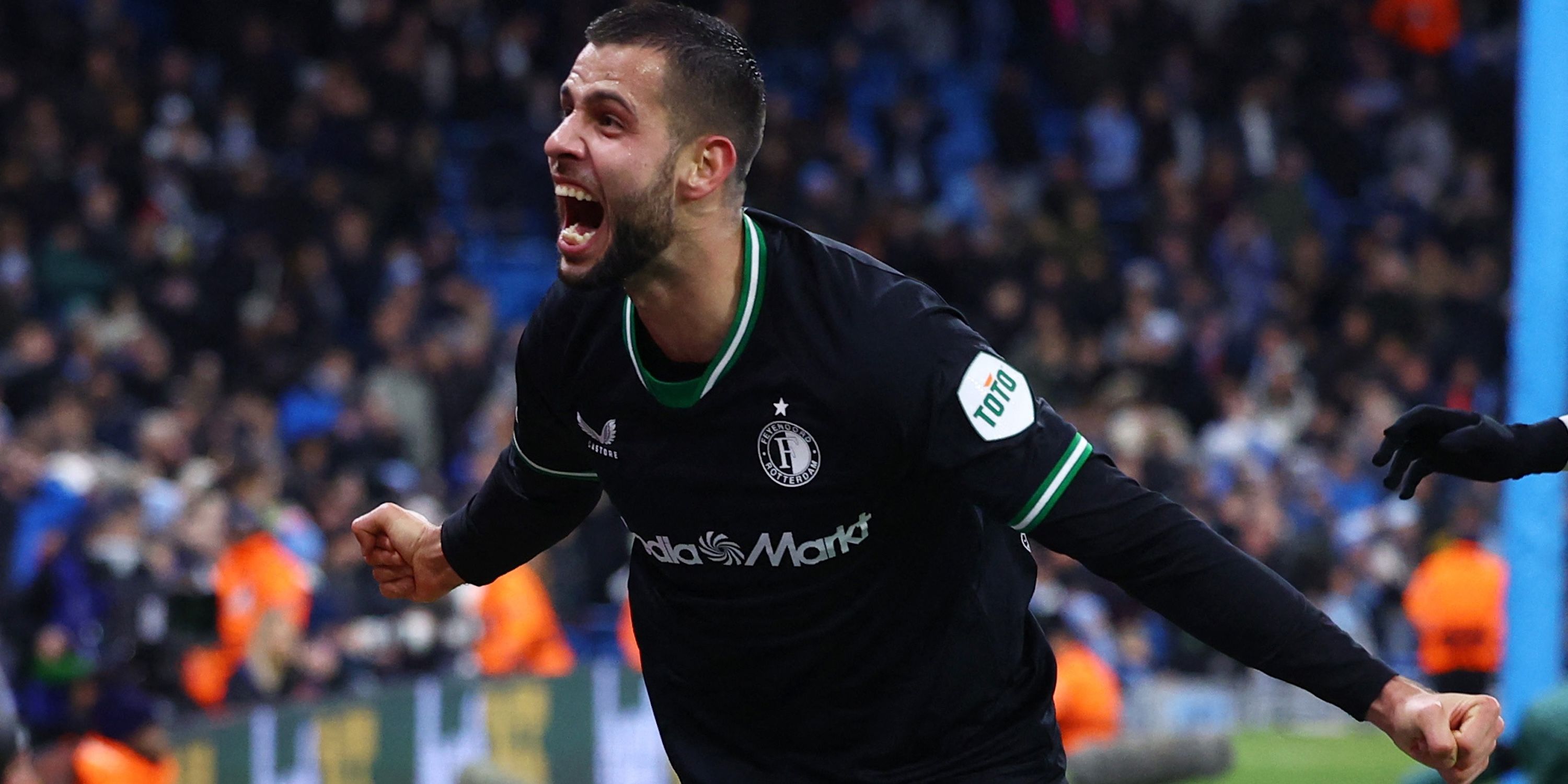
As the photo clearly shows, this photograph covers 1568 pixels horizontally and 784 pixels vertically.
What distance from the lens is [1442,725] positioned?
122 inches

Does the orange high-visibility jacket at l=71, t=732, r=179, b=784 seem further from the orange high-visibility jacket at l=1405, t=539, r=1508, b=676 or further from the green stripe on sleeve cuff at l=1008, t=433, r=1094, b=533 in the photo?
the orange high-visibility jacket at l=1405, t=539, r=1508, b=676

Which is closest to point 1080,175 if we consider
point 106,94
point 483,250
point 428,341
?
point 483,250

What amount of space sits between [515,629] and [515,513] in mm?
6894

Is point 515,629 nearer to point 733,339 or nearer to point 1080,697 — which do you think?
point 1080,697

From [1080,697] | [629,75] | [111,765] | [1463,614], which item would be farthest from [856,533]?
[1463,614]

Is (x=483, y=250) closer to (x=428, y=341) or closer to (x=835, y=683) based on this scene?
(x=428, y=341)

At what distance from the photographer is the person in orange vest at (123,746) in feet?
24.1

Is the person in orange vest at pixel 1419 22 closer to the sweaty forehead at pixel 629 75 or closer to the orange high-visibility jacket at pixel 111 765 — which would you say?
the orange high-visibility jacket at pixel 111 765

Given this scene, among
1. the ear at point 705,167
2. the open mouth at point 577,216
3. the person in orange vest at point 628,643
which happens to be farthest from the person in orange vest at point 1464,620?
the open mouth at point 577,216

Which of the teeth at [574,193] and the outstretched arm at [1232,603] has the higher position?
the teeth at [574,193]

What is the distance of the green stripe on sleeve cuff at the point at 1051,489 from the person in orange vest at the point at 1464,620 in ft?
24.8

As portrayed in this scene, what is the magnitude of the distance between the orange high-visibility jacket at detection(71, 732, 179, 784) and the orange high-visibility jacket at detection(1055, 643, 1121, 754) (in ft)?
13.3

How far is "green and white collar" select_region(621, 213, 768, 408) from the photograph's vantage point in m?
3.34

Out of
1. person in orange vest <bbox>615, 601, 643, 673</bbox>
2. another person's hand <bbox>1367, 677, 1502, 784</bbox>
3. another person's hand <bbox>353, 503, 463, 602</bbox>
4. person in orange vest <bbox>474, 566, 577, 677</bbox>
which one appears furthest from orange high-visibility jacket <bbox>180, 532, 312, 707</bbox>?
another person's hand <bbox>1367, 677, 1502, 784</bbox>
